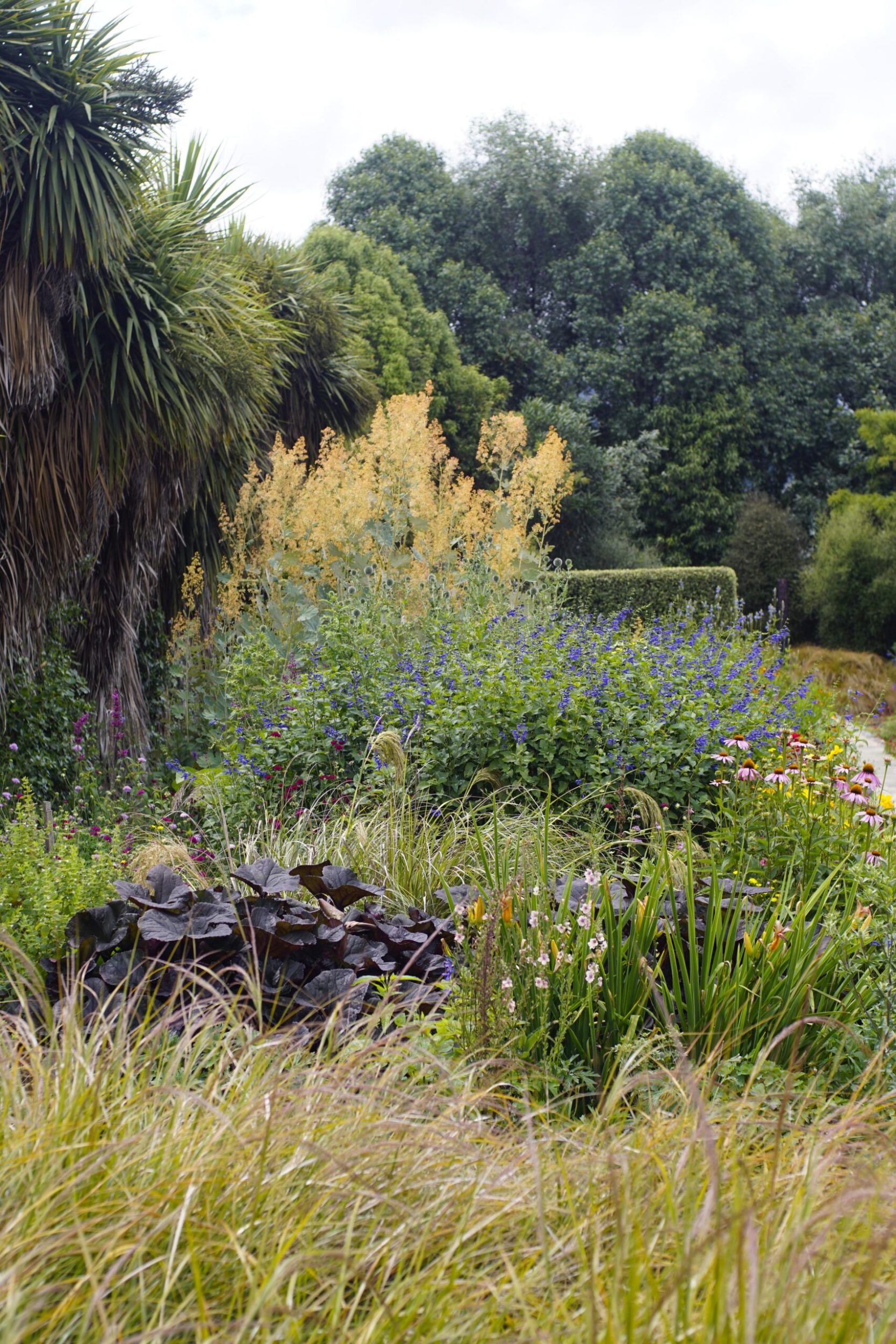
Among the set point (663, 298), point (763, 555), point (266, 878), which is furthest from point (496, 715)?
point (663, 298)

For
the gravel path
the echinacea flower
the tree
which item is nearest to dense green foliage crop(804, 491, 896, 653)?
the tree

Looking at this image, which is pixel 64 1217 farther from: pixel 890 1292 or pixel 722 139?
pixel 722 139

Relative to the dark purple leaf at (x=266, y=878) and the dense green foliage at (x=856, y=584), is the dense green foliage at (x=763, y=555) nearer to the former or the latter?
the dense green foliage at (x=856, y=584)

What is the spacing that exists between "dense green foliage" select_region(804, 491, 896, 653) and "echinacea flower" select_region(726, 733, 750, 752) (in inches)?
527

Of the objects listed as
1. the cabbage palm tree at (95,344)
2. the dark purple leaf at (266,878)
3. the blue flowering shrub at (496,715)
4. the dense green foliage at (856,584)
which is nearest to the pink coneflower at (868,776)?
the blue flowering shrub at (496,715)

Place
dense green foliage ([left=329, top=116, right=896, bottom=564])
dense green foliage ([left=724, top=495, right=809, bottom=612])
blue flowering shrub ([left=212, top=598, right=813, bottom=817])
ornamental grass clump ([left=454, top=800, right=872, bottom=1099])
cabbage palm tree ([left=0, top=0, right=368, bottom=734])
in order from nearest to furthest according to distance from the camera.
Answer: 1. ornamental grass clump ([left=454, top=800, right=872, bottom=1099])
2. blue flowering shrub ([left=212, top=598, right=813, bottom=817])
3. cabbage palm tree ([left=0, top=0, right=368, bottom=734])
4. dense green foliage ([left=724, top=495, right=809, bottom=612])
5. dense green foliage ([left=329, top=116, right=896, bottom=564])

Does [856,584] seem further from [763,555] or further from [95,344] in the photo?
[95,344]

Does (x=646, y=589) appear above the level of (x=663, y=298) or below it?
below

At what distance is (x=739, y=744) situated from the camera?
3834 mm

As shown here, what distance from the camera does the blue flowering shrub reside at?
4.43 m

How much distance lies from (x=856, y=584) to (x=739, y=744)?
47.2ft

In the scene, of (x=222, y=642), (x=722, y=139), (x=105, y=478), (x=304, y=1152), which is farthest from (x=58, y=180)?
(x=722, y=139)

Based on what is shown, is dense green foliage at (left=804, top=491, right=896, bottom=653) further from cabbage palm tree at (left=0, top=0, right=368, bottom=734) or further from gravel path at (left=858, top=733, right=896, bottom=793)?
cabbage palm tree at (left=0, top=0, right=368, bottom=734)

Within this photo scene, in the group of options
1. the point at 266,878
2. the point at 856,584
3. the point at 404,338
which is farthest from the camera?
the point at 404,338
